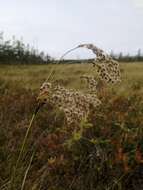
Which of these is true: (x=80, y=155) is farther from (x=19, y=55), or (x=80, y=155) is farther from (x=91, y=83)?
(x=19, y=55)

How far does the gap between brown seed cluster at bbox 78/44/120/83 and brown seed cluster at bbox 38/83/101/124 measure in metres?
0.14

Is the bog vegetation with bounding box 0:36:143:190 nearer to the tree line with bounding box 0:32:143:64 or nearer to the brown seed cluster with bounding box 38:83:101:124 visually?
the brown seed cluster with bounding box 38:83:101:124

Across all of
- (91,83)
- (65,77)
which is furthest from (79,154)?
(65,77)

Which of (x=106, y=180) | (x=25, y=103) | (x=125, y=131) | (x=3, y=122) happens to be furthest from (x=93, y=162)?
(x=25, y=103)

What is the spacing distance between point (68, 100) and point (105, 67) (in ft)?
0.80

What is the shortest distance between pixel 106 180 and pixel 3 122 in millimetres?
2083

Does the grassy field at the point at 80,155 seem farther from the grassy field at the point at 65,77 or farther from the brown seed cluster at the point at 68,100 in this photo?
the grassy field at the point at 65,77

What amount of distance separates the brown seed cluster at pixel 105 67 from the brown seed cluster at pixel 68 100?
14cm

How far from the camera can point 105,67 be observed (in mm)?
2514

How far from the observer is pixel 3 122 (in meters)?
6.40

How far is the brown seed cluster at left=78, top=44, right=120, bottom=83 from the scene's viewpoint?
2.46 metres

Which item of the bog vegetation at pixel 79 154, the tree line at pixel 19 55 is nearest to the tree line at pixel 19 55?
the tree line at pixel 19 55

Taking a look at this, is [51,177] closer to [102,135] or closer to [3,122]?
[102,135]

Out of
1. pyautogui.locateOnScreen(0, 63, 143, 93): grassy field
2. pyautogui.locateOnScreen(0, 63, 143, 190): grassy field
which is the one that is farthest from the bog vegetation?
pyautogui.locateOnScreen(0, 63, 143, 93): grassy field
